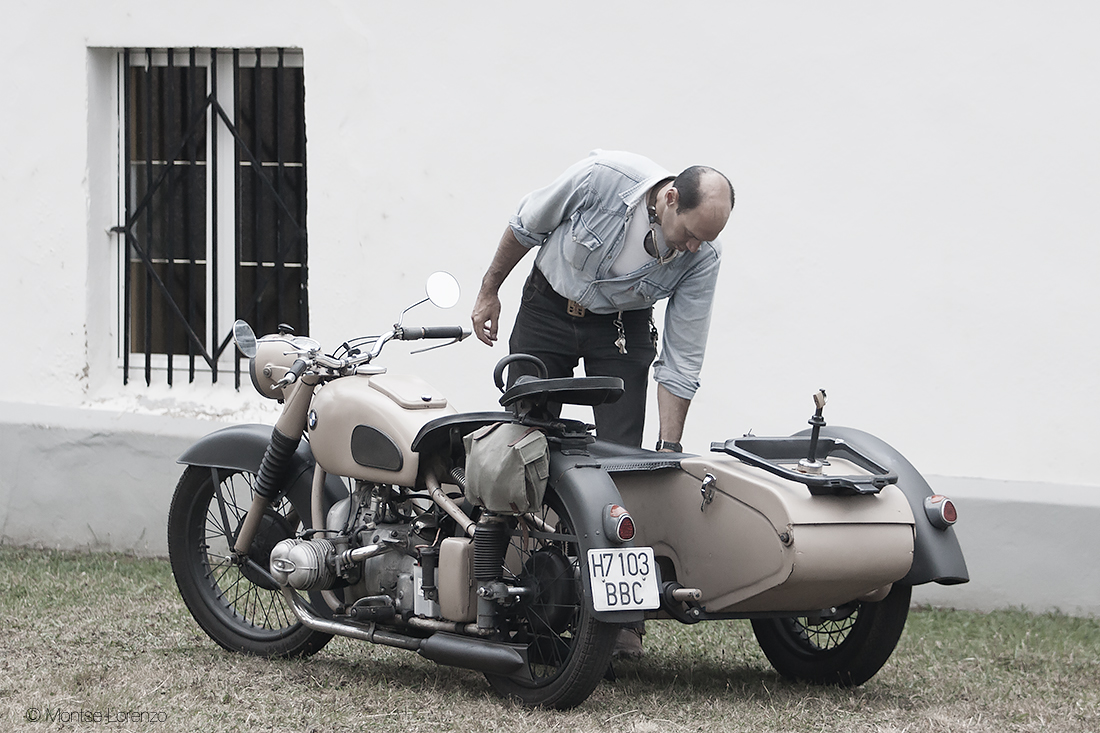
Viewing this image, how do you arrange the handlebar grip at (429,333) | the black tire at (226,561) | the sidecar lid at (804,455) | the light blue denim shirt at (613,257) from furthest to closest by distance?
the black tire at (226,561), the light blue denim shirt at (613,257), the handlebar grip at (429,333), the sidecar lid at (804,455)

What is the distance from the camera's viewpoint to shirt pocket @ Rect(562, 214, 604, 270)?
4.31 metres

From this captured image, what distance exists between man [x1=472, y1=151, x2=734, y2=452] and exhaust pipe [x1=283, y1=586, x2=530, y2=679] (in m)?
0.86

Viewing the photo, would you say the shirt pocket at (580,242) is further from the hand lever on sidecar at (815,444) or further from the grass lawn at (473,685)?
the grass lawn at (473,685)

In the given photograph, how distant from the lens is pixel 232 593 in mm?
4637

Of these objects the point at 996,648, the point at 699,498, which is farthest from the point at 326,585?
the point at 996,648

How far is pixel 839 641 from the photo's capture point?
4.15m

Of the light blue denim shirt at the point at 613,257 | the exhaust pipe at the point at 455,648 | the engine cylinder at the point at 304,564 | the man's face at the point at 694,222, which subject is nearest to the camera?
the exhaust pipe at the point at 455,648

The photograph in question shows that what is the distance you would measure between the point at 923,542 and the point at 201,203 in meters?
4.26

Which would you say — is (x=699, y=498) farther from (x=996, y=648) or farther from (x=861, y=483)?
(x=996, y=648)

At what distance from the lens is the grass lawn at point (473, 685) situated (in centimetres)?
364

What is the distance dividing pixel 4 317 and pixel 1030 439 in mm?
4810

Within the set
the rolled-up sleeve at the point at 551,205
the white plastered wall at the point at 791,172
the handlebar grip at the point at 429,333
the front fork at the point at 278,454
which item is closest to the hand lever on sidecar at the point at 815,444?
the rolled-up sleeve at the point at 551,205

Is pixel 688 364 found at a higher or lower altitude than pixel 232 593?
higher

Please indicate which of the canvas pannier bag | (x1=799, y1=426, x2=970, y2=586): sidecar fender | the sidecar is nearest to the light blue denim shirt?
the sidecar
